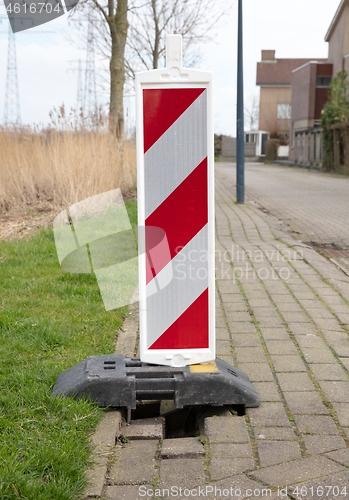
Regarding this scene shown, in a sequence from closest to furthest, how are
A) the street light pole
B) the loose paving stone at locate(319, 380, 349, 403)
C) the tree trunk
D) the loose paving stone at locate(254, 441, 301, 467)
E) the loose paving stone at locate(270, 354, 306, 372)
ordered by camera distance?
1. the loose paving stone at locate(254, 441, 301, 467)
2. the loose paving stone at locate(319, 380, 349, 403)
3. the loose paving stone at locate(270, 354, 306, 372)
4. the street light pole
5. the tree trunk

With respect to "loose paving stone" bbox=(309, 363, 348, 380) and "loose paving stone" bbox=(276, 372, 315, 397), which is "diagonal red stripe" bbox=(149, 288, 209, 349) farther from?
"loose paving stone" bbox=(309, 363, 348, 380)

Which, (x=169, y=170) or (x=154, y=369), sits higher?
(x=169, y=170)

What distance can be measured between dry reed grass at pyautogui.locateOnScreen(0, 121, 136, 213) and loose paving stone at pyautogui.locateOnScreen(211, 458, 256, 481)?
7289mm

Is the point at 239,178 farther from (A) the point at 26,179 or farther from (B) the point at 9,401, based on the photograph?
(B) the point at 9,401

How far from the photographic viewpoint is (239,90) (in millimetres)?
11750

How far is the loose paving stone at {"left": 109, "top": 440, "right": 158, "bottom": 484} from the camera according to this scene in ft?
6.89

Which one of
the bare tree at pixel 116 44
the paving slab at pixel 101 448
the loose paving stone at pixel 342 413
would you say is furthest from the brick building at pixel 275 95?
the paving slab at pixel 101 448

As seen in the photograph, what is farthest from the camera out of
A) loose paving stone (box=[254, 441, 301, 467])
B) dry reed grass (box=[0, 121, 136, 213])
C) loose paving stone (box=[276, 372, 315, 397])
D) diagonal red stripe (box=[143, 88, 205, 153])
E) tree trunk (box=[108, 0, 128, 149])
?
tree trunk (box=[108, 0, 128, 149])

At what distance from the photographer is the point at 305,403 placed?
2715 millimetres

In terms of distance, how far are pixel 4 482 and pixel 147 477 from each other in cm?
56

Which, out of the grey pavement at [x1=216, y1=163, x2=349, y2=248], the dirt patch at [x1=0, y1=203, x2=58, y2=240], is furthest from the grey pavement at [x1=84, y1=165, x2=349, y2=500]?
the dirt patch at [x1=0, y1=203, x2=58, y2=240]

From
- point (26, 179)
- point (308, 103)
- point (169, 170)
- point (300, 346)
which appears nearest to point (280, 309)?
point (300, 346)

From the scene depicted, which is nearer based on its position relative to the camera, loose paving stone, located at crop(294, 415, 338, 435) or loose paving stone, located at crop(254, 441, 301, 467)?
loose paving stone, located at crop(254, 441, 301, 467)

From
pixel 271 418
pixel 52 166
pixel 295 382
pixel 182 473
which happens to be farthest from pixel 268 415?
pixel 52 166
